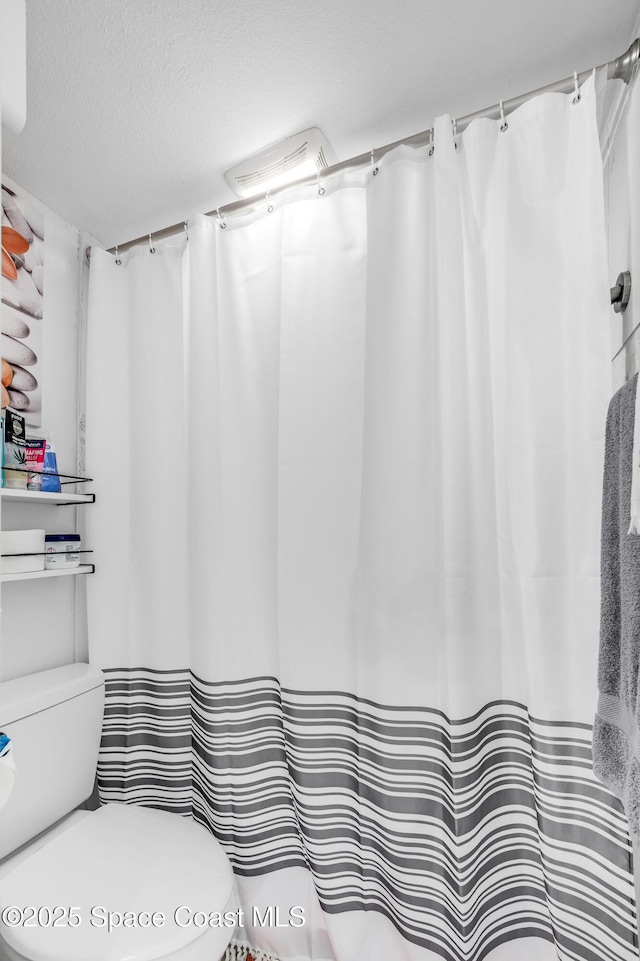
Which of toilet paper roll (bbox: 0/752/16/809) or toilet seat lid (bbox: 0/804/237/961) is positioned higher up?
toilet paper roll (bbox: 0/752/16/809)

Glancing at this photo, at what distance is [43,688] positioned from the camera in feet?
4.15

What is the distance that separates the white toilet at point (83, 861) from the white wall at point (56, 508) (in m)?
0.10

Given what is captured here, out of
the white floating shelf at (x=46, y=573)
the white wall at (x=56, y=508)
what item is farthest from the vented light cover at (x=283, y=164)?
the white floating shelf at (x=46, y=573)

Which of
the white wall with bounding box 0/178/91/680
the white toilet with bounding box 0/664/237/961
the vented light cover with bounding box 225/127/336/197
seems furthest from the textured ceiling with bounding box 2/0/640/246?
the white toilet with bounding box 0/664/237/961

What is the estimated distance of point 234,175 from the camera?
1.36 m

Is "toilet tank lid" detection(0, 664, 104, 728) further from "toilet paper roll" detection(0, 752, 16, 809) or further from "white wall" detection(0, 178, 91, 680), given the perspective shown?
"toilet paper roll" detection(0, 752, 16, 809)

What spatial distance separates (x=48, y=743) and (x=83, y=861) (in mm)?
295

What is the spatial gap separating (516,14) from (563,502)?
99 cm

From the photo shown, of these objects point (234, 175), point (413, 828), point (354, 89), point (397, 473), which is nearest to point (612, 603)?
point (397, 473)

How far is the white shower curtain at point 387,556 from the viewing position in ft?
3.27

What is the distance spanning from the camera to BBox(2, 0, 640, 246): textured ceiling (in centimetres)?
95

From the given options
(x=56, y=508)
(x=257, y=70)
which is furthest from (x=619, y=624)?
(x=56, y=508)

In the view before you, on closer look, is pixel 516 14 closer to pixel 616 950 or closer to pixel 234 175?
pixel 234 175

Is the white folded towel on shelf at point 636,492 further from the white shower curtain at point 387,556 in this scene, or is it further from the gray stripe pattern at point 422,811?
the gray stripe pattern at point 422,811
